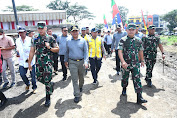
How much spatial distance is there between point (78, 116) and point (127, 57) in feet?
6.44

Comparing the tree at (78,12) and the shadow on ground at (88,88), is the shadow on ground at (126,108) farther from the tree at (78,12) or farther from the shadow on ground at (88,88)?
the tree at (78,12)

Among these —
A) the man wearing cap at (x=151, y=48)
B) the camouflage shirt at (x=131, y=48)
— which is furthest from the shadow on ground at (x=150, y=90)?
the camouflage shirt at (x=131, y=48)

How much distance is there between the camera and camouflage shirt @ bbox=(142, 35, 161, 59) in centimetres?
498

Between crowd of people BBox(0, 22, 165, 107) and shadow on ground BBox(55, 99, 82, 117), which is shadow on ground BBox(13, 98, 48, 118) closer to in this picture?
crowd of people BBox(0, 22, 165, 107)

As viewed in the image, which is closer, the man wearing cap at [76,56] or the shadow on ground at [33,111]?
the shadow on ground at [33,111]

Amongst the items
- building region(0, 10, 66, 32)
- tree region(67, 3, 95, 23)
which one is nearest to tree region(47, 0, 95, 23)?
tree region(67, 3, 95, 23)

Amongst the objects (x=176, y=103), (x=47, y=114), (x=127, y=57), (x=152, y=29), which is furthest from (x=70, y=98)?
(x=152, y=29)

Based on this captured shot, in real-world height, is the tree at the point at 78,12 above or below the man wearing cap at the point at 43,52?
above

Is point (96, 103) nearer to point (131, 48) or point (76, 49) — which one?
point (76, 49)

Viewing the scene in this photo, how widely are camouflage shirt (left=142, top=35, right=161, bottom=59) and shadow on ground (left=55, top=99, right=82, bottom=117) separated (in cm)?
312

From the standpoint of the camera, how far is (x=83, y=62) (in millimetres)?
4180

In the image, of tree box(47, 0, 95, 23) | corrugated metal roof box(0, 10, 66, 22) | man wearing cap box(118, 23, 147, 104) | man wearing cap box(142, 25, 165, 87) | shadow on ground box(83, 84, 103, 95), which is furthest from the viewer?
tree box(47, 0, 95, 23)

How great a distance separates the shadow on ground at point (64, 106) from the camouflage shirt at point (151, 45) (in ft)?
10.2

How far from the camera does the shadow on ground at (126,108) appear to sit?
3411 mm
